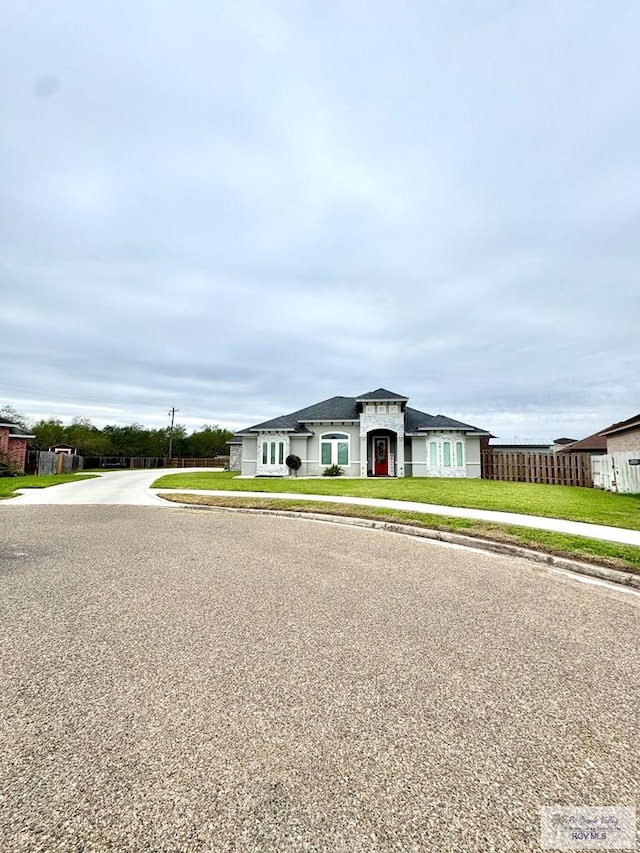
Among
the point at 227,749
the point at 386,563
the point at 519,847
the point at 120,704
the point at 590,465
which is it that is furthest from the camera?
the point at 590,465

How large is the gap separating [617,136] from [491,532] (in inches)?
545

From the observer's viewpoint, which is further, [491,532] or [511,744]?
[491,532]

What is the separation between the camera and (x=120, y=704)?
9.41 ft

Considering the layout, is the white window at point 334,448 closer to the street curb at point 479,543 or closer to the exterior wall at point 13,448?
the street curb at point 479,543

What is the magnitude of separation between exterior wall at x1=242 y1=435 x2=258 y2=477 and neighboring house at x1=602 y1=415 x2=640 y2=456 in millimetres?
21449

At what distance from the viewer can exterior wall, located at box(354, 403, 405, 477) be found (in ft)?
92.4

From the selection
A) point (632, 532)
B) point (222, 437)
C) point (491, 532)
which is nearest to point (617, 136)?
point (632, 532)

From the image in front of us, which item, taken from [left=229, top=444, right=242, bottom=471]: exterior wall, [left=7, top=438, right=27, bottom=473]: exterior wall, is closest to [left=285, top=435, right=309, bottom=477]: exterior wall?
[left=229, top=444, right=242, bottom=471]: exterior wall

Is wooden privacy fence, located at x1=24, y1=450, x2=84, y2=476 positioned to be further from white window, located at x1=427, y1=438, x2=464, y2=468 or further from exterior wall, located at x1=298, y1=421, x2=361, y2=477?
white window, located at x1=427, y1=438, x2=464, y2=468

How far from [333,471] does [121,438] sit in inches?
1958

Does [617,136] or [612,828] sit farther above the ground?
[617,136]

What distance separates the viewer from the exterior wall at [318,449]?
2905 centimetres

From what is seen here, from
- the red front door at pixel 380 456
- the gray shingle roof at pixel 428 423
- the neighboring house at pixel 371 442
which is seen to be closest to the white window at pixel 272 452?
the neighboring house at pixel 371 442

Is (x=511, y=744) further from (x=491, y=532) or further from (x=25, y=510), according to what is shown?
(x=25, y=510)
